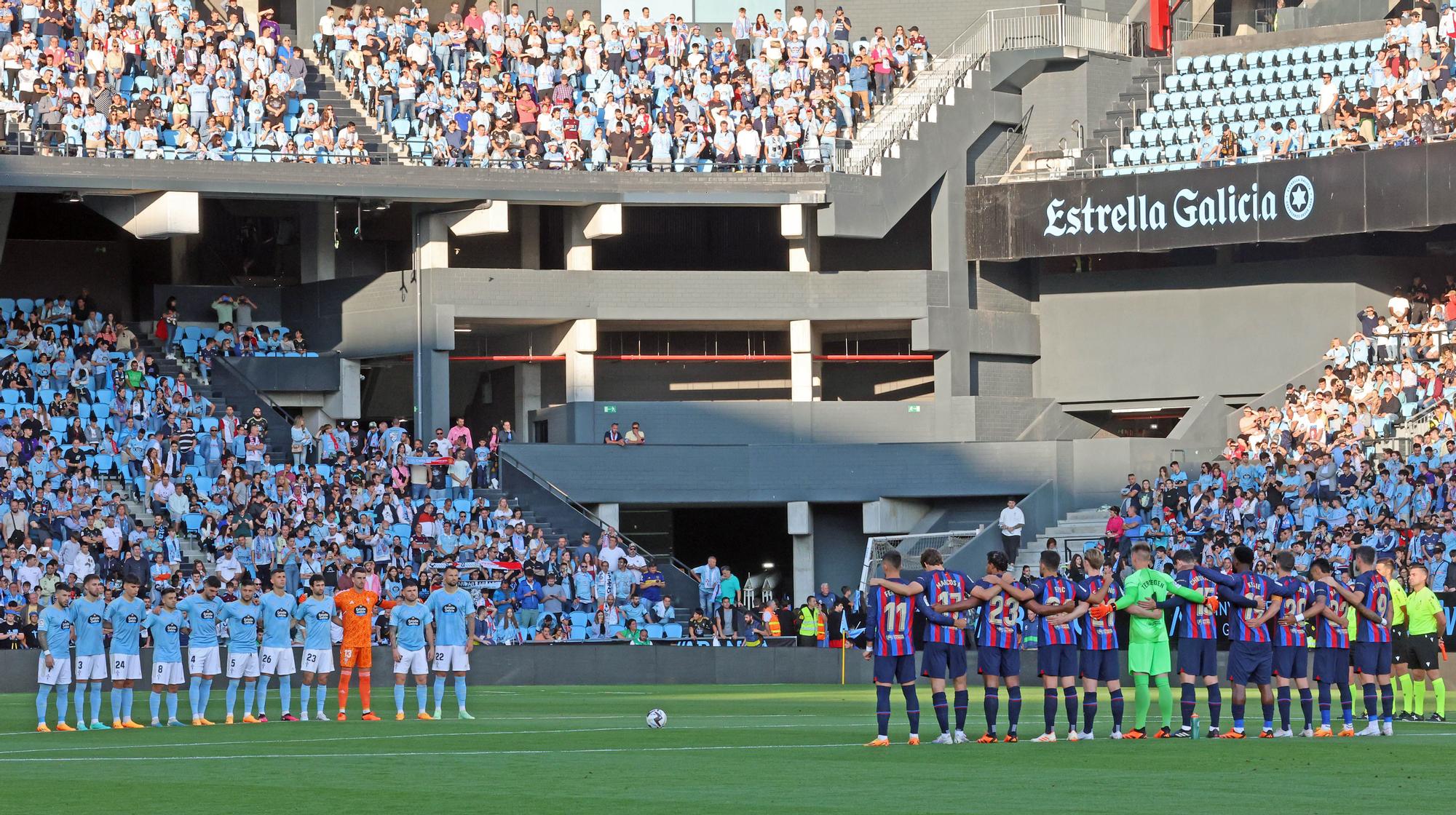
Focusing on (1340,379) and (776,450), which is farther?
(776,450)

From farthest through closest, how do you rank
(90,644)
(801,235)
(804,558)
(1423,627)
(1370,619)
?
(801,235) < (804,558) < (90,644) < (1423,627) < (1370,619)

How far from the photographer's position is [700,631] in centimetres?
3375

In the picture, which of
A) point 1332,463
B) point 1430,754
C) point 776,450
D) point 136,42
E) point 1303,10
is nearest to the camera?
point 1430,754

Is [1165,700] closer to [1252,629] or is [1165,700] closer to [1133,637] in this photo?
[1133,637]

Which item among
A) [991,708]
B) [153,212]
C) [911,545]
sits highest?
[153,212]

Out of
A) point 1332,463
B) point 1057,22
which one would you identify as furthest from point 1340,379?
point 1057,22

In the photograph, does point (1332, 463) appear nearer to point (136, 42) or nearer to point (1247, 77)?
point (1247, 77)

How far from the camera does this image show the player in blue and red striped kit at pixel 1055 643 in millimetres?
17016

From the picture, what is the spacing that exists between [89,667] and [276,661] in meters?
1.95

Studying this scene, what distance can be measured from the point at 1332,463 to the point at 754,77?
1466cm

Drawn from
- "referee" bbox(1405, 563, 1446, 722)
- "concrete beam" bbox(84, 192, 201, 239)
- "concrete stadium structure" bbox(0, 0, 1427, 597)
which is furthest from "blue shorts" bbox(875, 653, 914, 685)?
"concrete beam" bbox(84, 192, 201, 239)

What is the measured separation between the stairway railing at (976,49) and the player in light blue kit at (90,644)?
22.4m

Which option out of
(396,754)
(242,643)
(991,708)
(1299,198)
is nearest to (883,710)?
(991,708)

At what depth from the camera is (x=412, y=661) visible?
21.9m
